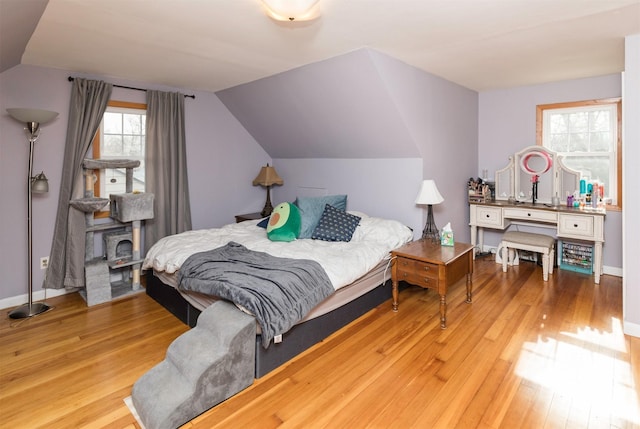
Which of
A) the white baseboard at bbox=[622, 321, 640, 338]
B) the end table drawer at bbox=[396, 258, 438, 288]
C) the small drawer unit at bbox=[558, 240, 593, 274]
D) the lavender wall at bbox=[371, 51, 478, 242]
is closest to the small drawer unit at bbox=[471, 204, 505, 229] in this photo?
the lavender wall at bbox=[371, 51, 478, 242]

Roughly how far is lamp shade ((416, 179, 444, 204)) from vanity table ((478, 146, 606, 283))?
1.26 m

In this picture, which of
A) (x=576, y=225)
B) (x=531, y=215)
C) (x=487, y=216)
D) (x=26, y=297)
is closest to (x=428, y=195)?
(x=487, y=216)

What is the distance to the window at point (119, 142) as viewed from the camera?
12.3 feet

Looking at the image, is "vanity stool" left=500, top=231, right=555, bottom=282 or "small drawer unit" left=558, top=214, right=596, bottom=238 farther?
"vanity stool" left=500, top=231, right=555, bottom=282

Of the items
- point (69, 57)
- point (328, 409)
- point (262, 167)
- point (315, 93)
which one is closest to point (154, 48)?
point (69, 57)

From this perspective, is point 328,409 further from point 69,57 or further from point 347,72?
point 69,57

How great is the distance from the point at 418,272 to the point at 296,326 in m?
1.13

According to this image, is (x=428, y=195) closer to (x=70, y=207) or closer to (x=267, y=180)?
(x=267, y=180)

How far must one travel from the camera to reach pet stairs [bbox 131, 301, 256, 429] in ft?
5.89

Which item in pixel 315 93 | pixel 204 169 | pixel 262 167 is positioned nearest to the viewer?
pixel 315 93

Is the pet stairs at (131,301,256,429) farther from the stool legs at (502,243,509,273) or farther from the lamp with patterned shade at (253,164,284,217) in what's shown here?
the stool legs at (502,243,509,273)

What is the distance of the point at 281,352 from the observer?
7.56 ft

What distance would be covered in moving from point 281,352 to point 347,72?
2.43 meters

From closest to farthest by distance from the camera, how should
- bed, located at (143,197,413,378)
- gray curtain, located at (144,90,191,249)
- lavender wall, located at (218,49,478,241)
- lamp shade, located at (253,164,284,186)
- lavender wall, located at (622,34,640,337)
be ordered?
1. bed, located at (143,197,413,378)
2. lavender wall, located at (622,34,640,337)
3. lavender wall, located at (218,49,478,241)
4. gray curtain, located at (144,90,191,249)
5. lamp shade, located at (253,164,284,186)
